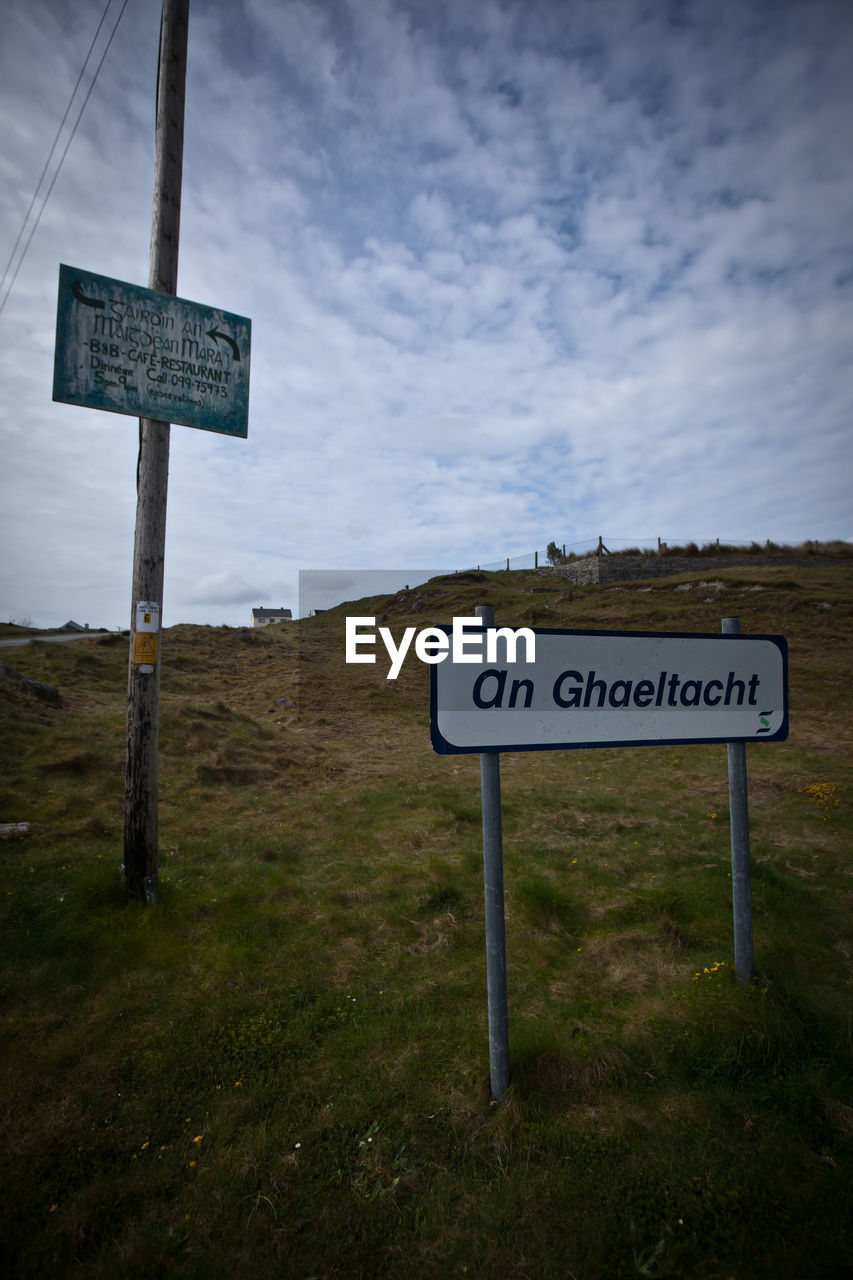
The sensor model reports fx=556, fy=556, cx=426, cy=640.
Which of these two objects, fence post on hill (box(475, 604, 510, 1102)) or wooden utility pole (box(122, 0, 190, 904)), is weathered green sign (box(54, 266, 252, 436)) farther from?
fence post on hill (box(475, 604, 510, 1102))

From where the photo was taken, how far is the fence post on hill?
2.69 m

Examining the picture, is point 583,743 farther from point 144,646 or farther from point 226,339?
point 226,339

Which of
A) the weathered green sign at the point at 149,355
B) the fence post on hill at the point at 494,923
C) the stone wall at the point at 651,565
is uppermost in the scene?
the stone wall at the point at 651,565

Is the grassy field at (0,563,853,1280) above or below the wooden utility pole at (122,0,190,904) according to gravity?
below

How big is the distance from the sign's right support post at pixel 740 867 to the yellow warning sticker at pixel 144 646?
4602 mm

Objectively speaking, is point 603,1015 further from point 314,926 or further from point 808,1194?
point 314,926

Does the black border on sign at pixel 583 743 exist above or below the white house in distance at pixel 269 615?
below

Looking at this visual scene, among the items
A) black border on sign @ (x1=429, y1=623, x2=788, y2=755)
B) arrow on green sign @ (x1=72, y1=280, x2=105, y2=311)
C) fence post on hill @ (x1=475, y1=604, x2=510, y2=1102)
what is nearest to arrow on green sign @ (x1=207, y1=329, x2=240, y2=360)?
arrow on green sign @ (x1=72, y1=280, x2=105, y2=311)

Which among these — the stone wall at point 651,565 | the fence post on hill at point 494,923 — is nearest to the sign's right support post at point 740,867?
the fence post on hill at point 494,923

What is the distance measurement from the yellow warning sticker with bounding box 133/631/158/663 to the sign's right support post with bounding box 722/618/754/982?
181 inches

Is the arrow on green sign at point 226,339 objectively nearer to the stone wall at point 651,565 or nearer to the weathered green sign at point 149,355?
the weathered green sign at point 149,355

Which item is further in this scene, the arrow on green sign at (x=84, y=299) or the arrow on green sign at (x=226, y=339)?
the arrow on green sign at (x=226, y=339)

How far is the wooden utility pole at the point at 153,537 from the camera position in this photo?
16.2 ft

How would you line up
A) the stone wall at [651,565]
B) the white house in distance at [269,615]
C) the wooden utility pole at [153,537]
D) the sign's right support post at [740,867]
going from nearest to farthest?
the sign's right support post at [740,867] → the wooden utility pole at [153,537] → the stone wall at [651,565] → the white house in distance at [269,615]
